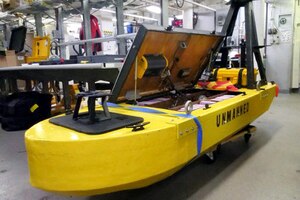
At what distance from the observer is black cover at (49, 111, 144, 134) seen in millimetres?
1160

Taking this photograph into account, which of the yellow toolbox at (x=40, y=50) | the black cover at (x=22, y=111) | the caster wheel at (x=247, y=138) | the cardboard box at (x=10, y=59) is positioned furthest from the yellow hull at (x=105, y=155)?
the cardboard box at (x=10, y=59)

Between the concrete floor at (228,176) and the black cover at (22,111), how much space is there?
63 centimetres

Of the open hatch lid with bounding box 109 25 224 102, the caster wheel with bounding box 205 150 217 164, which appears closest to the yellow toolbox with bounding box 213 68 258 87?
the open hatch lid with bounding box 109 25 224 102

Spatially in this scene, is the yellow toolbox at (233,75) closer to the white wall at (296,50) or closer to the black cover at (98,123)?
the black cover at (98,123)

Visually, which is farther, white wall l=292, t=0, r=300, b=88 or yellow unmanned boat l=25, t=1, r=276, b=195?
white wall l=292, t=0, r=300, b=88

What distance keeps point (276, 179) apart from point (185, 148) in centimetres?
106

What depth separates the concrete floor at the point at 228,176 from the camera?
68.5 inches

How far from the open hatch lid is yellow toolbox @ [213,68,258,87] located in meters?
0.27

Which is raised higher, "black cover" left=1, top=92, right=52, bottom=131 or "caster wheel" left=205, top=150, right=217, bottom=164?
"black cover" left=1, top=92, right=52, bottom=131

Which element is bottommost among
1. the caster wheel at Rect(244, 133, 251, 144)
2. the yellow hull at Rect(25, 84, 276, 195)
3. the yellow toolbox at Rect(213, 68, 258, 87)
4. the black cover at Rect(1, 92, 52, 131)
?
the caster wheel at Rect(244, 133, 251, 144)

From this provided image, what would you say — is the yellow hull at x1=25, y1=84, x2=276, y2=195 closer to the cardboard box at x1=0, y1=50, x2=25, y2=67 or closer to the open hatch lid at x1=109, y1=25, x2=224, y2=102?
the open hatch lid at x1=109, y1=25, x2=224, y2=102

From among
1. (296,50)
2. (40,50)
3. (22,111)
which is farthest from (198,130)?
(296,50)

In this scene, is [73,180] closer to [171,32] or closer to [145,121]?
[145,121]

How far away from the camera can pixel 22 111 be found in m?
3.55
